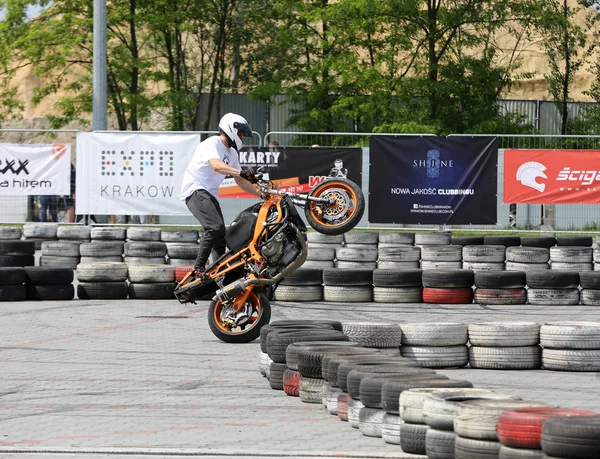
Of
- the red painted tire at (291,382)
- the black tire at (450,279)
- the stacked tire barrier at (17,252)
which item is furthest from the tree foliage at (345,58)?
→ the red painted tire at (291,382)

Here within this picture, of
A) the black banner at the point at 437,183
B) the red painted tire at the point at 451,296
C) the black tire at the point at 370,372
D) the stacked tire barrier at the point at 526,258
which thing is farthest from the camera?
the black banner at the point at 437,183

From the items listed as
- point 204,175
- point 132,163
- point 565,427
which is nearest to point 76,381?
point 204,175

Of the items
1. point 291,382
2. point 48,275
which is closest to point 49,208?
point 48,275

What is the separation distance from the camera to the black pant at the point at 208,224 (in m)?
10.5

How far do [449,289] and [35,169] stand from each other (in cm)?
871

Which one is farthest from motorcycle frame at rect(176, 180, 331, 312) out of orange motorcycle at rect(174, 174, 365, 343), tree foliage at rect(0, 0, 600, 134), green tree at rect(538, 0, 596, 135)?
green tree at rect(538, 0, 596, 135)

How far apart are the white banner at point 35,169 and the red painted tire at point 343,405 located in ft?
43.5

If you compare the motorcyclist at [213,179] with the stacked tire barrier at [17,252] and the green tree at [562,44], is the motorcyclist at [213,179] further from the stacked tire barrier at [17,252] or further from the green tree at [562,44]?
the green tree at [562,44]

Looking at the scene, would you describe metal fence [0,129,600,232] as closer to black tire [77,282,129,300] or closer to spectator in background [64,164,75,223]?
spectator in background [64,164,75,223]

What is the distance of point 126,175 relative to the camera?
732 inches

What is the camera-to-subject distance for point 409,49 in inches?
1293

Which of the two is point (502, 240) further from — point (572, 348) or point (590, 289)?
point (572, 348)

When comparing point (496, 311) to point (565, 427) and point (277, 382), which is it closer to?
point (277, 382)

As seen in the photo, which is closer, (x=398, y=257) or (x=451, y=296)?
(x=451, y=296)
